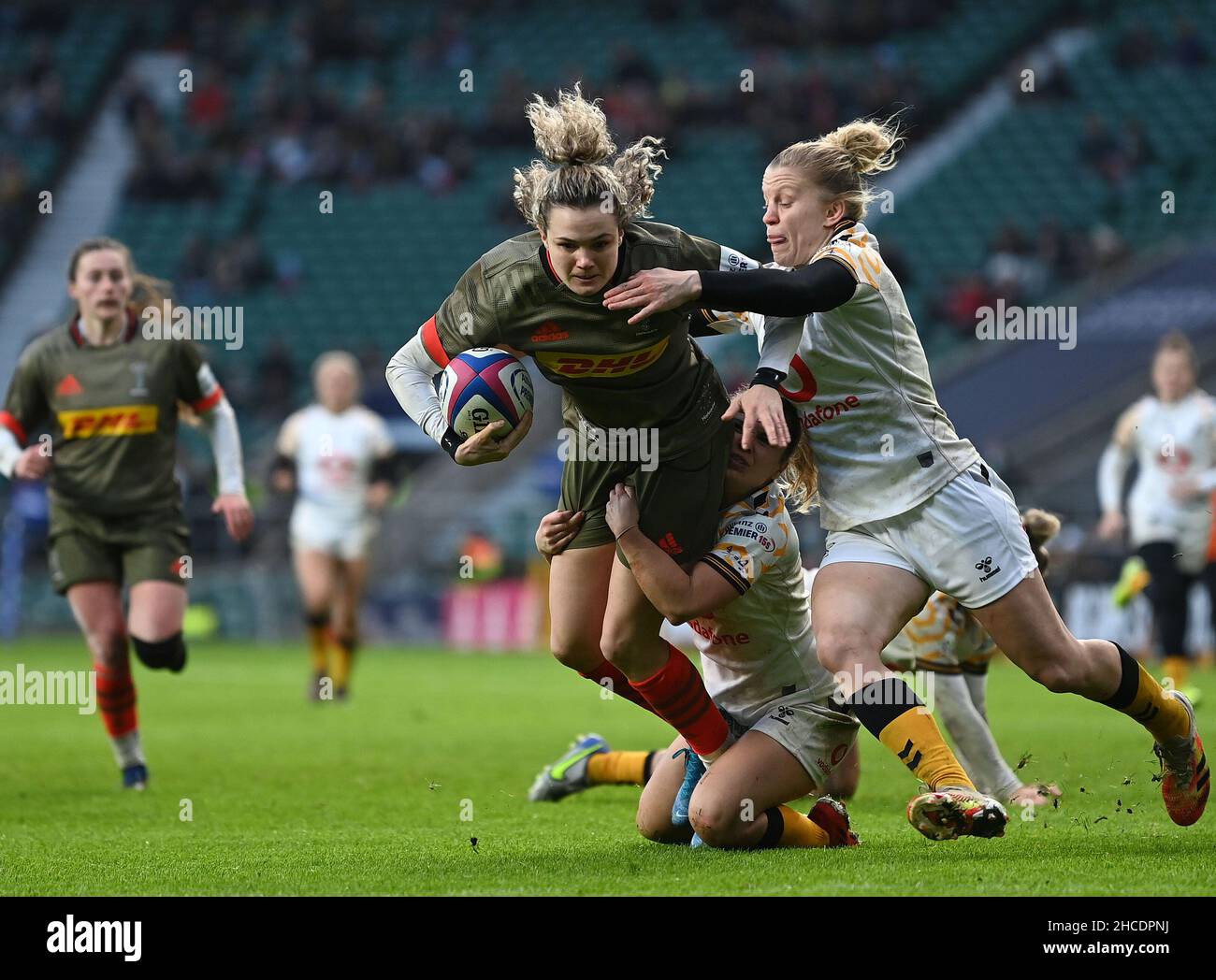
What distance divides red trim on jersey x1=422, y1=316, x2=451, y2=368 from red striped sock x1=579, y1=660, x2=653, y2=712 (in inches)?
48.4

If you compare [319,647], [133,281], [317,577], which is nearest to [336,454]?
[317,577]

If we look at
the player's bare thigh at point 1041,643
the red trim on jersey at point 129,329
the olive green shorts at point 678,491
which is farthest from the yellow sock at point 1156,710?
the red trim on jersey at point 129,329

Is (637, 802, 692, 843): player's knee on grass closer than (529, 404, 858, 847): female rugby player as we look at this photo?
No

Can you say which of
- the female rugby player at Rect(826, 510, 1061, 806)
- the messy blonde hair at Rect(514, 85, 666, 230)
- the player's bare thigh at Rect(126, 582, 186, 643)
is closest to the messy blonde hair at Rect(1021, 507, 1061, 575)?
the female rugby player at Rect(826, 510, 1061, 806)

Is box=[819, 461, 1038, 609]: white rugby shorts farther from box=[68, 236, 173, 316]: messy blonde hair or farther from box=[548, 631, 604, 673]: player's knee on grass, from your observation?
box=[68, 236, 173, 316]: messy blonde hair

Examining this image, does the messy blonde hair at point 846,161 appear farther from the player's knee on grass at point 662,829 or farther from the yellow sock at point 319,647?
the yellow sock at point 319,647

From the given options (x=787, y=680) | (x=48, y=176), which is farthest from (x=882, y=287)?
(x=48, y=176)

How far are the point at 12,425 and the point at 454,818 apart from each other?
3.13 meters

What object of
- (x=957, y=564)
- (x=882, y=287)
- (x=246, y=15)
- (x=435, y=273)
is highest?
(x=246, y=15)

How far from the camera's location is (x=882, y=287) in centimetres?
540

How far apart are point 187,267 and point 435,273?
3781 mm

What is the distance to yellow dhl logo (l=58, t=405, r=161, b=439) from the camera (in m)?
8.00

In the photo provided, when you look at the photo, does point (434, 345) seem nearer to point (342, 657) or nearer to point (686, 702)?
point (686, 702)
